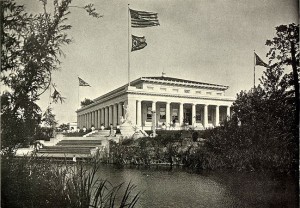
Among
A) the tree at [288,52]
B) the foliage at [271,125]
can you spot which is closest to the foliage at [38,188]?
the foliage at [271,125]

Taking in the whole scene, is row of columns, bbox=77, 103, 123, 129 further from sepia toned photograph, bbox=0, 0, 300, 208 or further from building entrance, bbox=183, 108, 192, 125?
sepia toned photograph, bbox=0, 0, 300, 208

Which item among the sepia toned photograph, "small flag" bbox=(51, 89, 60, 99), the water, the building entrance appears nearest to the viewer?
the sepia toned photograph

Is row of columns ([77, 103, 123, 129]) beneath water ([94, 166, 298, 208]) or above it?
above

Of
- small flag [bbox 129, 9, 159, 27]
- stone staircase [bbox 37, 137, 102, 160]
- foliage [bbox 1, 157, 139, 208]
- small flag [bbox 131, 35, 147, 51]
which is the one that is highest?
small flag [bbox 131, 35, 147, 51]

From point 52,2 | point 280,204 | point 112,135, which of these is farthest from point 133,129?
point 52,2

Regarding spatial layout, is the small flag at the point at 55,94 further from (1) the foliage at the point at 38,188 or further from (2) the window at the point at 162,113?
(2) the window at the point at 162,113

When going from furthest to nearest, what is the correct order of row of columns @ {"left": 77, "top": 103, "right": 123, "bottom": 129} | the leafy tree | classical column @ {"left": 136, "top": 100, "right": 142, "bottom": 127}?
row of columns @ {"left": 77, "top": 103, "right": 123, "bottom": 129} < classical column @ {"left": 136, "top": 100, "right": 142, "bottom": 127} < the leafy tree

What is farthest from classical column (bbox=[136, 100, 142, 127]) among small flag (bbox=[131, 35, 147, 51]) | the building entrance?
small flag (bbox=[131, 35, 147, 51])
